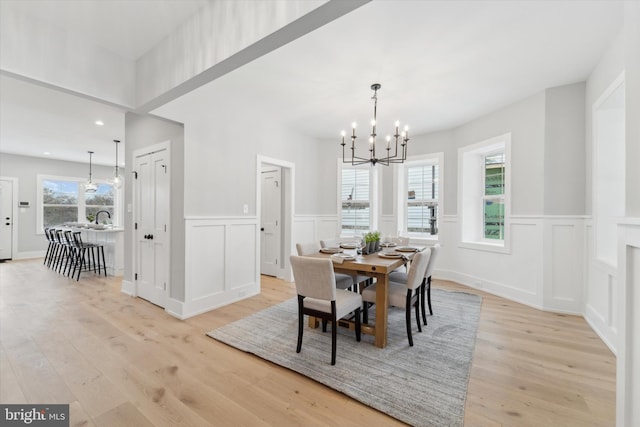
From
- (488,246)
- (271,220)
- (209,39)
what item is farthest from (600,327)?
(271,220)

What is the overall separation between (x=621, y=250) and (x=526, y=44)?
2130 millimetres

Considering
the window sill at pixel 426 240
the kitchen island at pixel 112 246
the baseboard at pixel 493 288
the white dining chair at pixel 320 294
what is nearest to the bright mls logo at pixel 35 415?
the white dining chair at pixel 320 294

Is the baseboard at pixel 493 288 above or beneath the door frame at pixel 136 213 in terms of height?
beneath

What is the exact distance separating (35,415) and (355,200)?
4874 mm

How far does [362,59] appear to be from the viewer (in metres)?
2.60

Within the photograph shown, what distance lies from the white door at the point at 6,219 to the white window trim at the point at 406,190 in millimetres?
9705

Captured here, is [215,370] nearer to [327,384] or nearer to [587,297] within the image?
[327,384]

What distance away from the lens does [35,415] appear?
5.39ft

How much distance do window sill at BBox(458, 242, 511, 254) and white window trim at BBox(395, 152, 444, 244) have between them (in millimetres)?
523

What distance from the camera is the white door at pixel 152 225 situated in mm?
3408

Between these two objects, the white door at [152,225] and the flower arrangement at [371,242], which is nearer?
the flower arrangement at [371,242]

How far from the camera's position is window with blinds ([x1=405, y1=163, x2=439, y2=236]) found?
16.7 feet

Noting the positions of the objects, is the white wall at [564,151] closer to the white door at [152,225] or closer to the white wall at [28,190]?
the white door at [152,225]

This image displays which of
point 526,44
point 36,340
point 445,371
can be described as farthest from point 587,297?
point 36,340
